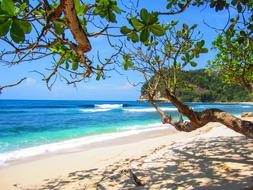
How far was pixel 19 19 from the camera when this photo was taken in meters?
1.15

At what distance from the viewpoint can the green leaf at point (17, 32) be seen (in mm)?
1133

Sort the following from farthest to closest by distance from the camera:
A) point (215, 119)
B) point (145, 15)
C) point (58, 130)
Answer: point (58, 130) < point (215, 119) < point (145, 15)

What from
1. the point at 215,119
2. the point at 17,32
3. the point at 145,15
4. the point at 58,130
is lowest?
the point at 58,130

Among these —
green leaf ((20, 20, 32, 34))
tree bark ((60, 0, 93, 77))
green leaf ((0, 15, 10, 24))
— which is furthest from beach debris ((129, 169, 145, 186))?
green leaf ((0, 15, 10, 24))

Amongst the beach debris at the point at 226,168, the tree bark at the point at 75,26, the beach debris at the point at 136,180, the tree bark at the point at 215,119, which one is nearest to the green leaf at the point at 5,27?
the tree bark at the point at 75,26

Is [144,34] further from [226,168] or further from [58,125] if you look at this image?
[58,125]

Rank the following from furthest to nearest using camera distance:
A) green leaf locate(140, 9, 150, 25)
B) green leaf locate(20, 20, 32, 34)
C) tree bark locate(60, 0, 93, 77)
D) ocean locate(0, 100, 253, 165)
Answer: ocean locate(0, 100, 253, 165) → tree bark locate(60, 0, 93, 77) → green leaf locate(140, 9, 150, 25) → green leaf locate(20, 20, 32, 34)

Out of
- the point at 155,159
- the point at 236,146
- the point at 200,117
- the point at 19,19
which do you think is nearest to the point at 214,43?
the point at 236,146

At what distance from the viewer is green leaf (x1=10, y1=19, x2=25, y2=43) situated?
1.13 meters

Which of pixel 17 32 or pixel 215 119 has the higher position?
pixel 17 32

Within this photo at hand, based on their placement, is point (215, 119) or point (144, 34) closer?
point (144, 34)

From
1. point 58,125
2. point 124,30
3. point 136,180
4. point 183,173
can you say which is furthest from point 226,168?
point 58,125

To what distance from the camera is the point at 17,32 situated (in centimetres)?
114

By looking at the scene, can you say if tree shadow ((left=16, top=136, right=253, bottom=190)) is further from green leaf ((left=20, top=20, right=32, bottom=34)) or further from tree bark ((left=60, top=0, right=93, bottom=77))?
green leaf ((left=20, top=20, right=32, bottom=34))
